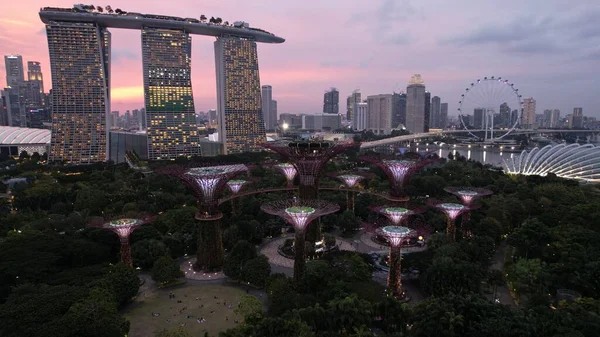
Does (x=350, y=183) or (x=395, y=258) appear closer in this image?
(x=395, y=258)

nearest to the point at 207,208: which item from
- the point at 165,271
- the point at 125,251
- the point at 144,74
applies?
the point at 165,271

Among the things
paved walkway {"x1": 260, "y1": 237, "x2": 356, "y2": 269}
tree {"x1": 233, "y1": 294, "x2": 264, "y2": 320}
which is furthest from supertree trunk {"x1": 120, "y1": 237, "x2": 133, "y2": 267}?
tree {"x1": 233, "y1": 294, "x2": 264, "y2": 320}

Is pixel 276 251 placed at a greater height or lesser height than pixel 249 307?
lesser

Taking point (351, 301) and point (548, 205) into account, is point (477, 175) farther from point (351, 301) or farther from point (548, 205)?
point (351, 301)

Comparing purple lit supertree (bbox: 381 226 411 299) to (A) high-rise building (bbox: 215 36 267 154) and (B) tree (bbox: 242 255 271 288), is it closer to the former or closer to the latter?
(B) tree (bbox: 242 255 271 288)

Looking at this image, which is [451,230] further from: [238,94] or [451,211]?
[238,94]

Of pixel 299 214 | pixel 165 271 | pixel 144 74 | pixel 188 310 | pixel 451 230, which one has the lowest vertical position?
pixel 188 310

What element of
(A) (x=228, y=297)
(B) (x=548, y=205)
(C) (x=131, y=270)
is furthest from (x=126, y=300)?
→ (B) (x=548, y=205)
